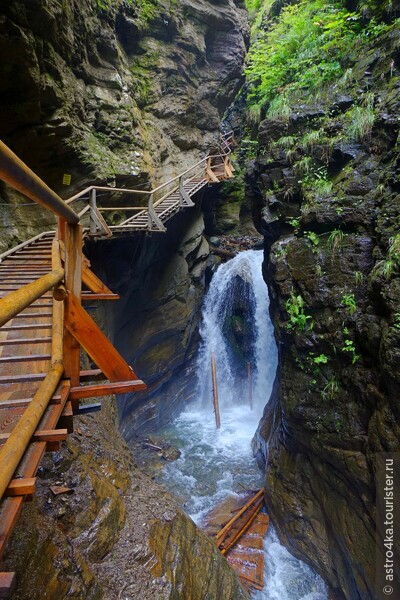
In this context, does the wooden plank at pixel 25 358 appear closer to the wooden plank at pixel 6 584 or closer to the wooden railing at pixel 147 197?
the wooden plank at pixel 6 584

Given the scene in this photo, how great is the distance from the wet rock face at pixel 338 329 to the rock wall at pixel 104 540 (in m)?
2.85

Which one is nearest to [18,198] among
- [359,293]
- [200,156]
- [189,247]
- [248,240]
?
[189,247]

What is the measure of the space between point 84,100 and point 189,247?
19.9ft

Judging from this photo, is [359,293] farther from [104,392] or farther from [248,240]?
[248,240]

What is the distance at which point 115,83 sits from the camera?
984 cm

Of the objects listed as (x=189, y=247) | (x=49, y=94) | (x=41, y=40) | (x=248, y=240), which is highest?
(x=41, y=40)

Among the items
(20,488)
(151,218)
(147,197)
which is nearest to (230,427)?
(151,218)

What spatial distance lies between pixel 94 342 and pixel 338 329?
5.51 meters

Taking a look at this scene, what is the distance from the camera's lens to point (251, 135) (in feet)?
53.6

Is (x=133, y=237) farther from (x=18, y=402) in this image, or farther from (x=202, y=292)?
(x=18, y=402)

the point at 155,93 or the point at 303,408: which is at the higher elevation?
the point at 155,93

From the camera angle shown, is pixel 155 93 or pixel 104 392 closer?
pixel 104 392

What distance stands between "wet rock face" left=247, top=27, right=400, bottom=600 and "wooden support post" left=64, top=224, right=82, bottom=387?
196 inches

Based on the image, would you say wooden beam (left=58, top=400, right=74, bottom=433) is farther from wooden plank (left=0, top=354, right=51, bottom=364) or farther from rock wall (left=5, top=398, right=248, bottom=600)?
rock wall (left=5, top=398, right=248, bottom=600)
